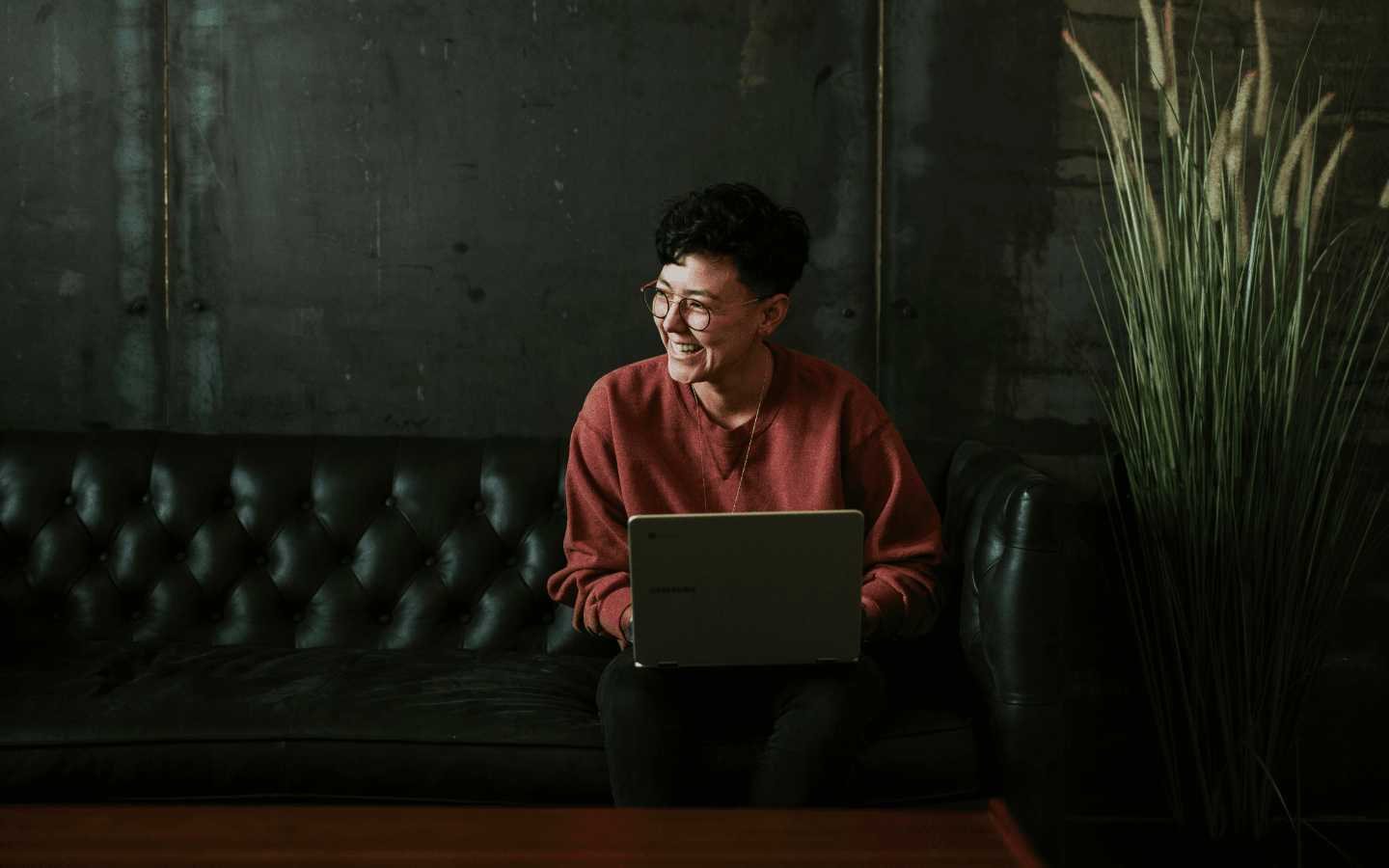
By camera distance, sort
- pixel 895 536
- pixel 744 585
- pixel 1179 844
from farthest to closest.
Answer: pixel 1179 844 → pixel 895 536 → pixel 744 585

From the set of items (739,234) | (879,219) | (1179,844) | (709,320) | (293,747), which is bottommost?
(1179,844)

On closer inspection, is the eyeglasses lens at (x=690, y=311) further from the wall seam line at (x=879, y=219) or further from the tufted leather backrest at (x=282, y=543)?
the wall seam line at (x=879, y=219)

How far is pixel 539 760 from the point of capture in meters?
1.45

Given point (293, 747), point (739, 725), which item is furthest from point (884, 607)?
point (293, 747)

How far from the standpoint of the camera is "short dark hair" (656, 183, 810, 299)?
5.04ft

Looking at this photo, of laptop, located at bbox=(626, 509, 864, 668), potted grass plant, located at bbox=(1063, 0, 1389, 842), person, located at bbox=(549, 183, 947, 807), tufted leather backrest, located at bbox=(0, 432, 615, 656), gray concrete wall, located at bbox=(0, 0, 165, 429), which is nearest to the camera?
laptop, located at bbox=(626, 509, 864, 668)

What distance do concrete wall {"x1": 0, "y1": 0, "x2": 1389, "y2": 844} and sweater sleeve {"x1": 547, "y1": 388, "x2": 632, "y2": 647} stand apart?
2.22 ft

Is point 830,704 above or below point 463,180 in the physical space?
below

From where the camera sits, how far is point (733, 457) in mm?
1627

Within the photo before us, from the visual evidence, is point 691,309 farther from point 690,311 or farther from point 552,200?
point 552,200

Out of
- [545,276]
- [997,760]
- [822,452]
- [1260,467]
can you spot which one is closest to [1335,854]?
[1260,467]

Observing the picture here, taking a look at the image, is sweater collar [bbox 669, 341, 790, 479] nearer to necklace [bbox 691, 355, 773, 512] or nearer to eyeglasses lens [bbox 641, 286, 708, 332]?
necklace [bbox 691, 355, 773, 512]

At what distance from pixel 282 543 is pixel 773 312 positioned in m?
1.15

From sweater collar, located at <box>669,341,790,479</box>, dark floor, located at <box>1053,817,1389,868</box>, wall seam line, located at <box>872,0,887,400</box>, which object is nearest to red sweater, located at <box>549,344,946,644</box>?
sweater collar, located at <box>669,341,790,479</box>
